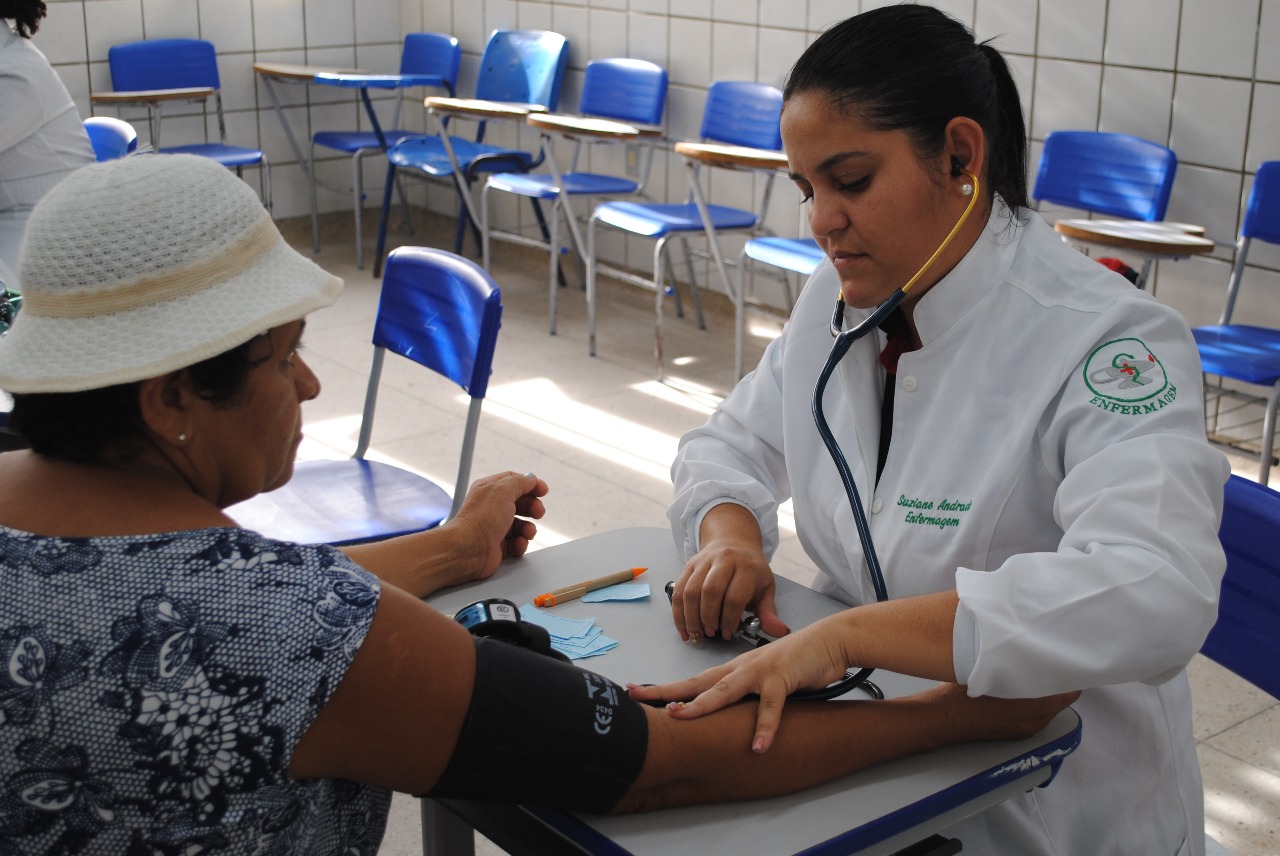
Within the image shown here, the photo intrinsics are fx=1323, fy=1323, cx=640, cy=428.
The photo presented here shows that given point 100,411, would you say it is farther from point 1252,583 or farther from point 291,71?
point 291,71

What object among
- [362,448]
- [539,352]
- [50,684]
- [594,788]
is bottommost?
[539,352]

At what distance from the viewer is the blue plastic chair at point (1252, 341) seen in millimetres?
3166

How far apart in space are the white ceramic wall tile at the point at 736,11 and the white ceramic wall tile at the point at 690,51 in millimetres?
73

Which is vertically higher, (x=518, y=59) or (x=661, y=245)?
(x=518, y=59)

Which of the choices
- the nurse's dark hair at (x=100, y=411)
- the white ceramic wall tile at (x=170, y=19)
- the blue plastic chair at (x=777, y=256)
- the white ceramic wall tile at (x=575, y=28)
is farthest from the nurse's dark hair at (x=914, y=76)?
the white ceramic wall tile at (x=170, y=19)

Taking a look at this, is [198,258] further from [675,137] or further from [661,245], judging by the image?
[675,137]

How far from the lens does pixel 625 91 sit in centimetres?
519

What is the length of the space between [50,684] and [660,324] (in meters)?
3.62

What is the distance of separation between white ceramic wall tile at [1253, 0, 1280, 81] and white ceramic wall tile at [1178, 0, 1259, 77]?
0.01 m

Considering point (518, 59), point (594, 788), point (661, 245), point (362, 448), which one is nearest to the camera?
point (594, 788)

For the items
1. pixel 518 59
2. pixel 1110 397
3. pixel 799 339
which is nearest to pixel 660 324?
pixel 518 59

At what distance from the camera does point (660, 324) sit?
14.4ft

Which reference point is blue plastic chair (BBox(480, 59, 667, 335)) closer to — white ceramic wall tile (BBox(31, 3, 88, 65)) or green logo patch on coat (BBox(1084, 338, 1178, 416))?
white ceramic wall tile (BBox(31, 3, 88, 65))

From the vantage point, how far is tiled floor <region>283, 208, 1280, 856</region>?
237 cm
